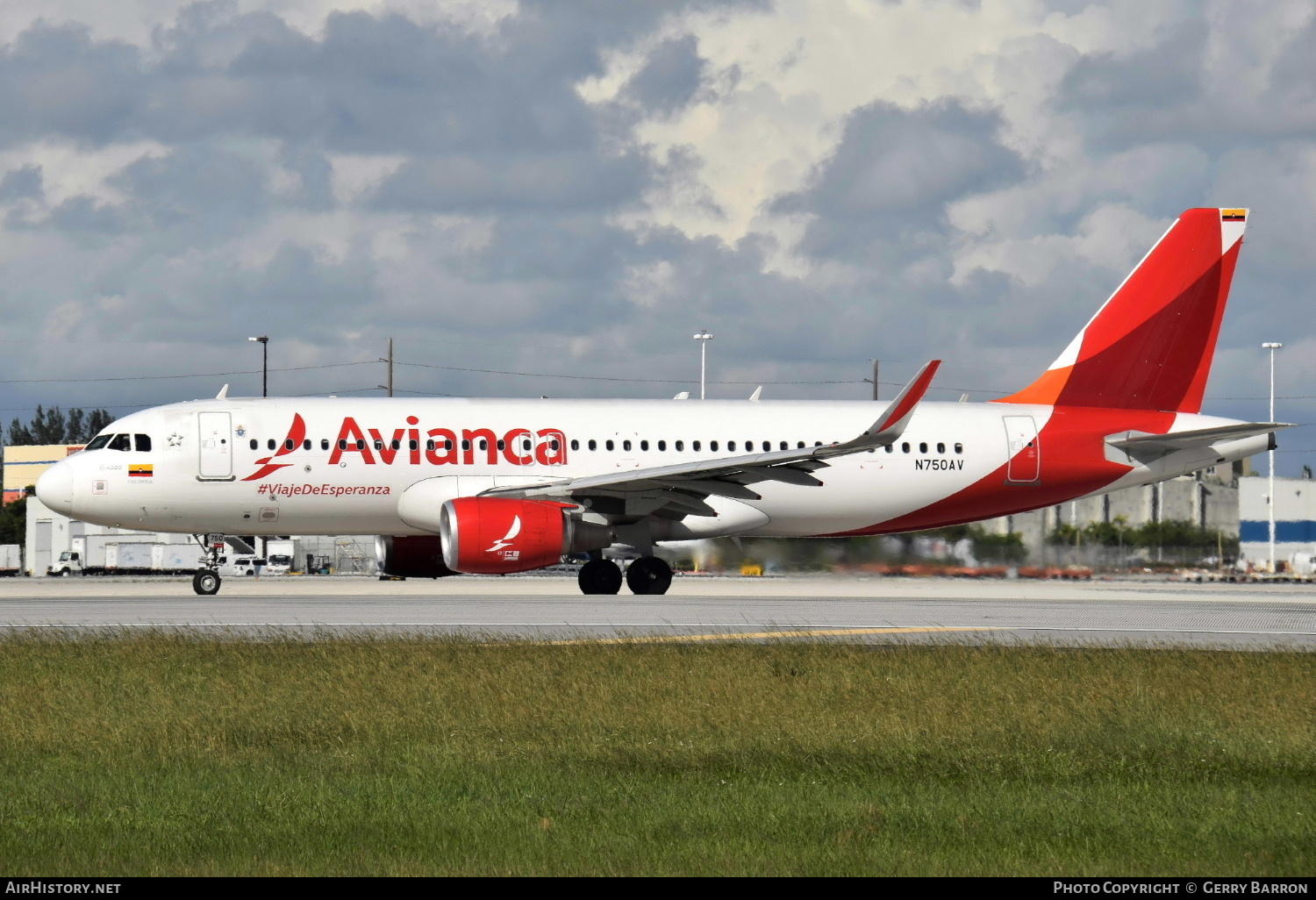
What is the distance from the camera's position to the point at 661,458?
99.8ft

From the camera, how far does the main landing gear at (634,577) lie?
2950cm

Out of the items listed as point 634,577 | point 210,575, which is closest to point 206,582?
point 210,575

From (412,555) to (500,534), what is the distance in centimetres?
440

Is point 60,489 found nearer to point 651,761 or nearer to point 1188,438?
point 651,761

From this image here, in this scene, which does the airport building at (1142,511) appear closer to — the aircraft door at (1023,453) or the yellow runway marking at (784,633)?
the aircraft door at (1023,453)

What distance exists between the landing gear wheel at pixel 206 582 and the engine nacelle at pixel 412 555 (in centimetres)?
336

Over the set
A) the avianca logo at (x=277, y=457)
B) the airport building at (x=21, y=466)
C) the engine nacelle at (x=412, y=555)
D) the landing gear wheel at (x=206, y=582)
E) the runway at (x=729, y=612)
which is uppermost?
the airport building at (x=21, y=466)

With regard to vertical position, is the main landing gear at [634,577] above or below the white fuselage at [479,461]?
below

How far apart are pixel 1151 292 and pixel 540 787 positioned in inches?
1087

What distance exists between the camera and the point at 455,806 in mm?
8602

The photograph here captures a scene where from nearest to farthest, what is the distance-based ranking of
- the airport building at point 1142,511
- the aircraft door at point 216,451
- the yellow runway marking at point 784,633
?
the yellow runway marking at point 784,633 → the aircraft door at point 216,451 → the airport building at point 1142,511

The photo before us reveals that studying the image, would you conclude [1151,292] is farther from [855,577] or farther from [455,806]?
[455,806]

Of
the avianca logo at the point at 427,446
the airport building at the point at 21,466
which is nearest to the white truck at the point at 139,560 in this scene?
the avianca logo at the point at 427,446
